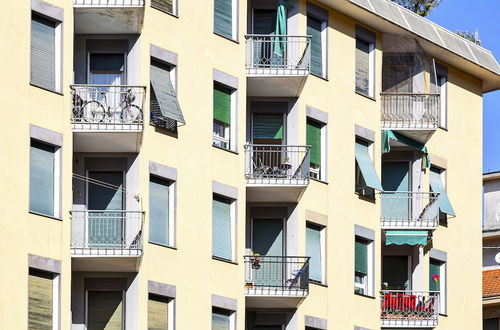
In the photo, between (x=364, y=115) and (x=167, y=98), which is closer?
(x=167, y=98)

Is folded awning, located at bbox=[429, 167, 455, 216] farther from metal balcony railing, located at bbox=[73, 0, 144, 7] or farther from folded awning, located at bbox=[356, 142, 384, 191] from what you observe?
metal balcony railing, located at bbox=[73, 0, 144, 7]

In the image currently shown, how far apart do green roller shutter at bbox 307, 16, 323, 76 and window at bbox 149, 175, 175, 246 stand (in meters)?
7.89

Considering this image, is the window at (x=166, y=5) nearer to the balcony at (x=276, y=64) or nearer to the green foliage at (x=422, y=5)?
the balcony at (x=276, y=64)

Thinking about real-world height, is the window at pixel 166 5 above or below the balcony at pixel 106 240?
above

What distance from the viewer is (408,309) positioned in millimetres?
70875

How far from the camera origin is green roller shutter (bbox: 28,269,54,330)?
189ft

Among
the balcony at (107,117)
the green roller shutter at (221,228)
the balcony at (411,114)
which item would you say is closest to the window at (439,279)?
the balcony at (411,114)

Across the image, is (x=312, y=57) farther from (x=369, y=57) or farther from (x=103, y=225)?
(x=103, y=225)

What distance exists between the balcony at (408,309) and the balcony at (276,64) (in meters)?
7.45

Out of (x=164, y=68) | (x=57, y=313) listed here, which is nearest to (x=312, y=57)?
(x=164, y=68)

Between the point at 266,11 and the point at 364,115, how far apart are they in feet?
15.9

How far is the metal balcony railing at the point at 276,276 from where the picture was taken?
215ft

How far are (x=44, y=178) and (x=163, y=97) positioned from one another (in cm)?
517

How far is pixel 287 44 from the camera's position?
6738 centimetres
